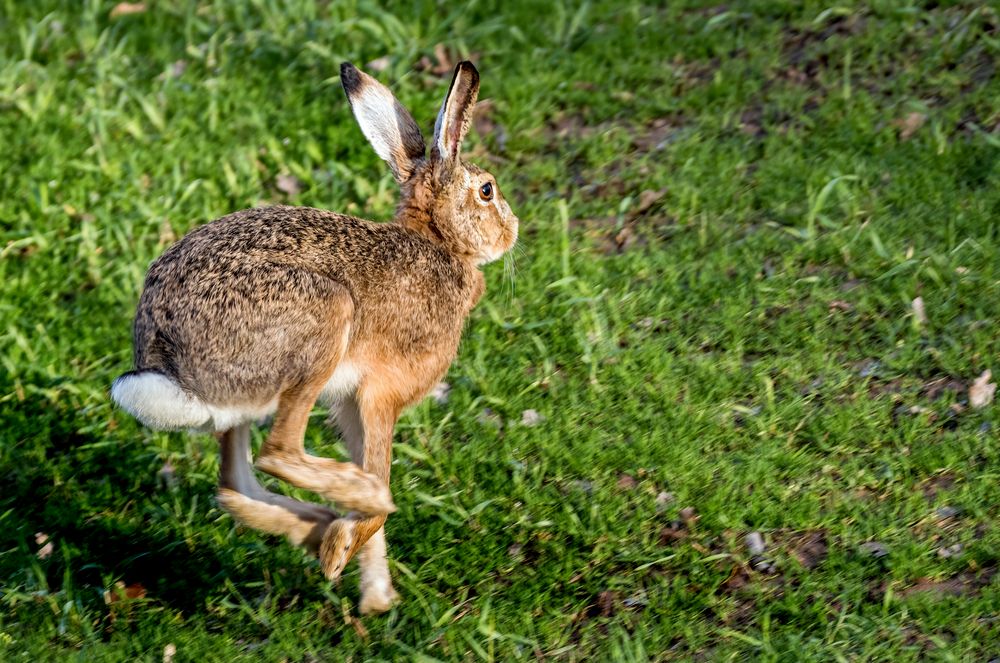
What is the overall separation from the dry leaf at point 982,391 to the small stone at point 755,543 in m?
1.17

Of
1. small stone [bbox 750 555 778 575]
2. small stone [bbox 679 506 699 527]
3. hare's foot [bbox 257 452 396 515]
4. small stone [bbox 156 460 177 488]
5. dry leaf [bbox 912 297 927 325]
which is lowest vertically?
small stone [bbox 750 555 778 575]

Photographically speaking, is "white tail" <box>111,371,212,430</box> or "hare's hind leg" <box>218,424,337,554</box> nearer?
"white tail" <box>111,371,212,430</box>

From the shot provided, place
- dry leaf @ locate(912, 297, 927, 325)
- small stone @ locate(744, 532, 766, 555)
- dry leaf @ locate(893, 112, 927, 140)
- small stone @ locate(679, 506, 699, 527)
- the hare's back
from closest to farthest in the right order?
the hare's back, small stone @ locate(744, 532, 766, 555), small stone @ locate(679, 506, 699, 527), dry leaf @ locate(912, 297, 927, 325), dry leaf @ locate(893, 112, 927, 140)

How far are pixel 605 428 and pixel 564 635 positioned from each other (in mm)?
1139

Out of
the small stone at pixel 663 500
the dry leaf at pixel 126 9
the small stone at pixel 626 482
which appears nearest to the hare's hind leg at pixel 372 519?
the small stone at pixel 626 482

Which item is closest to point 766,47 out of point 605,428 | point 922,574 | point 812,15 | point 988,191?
point 812,15

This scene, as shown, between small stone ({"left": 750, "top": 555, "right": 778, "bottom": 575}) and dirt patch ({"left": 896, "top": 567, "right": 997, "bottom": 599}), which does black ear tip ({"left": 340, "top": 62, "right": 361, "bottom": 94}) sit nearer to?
small stone ({"left": 750, "top": 555, "right": 778, "bottom": 575})

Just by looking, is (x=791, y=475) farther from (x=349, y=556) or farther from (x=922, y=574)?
(x=349, y=556)

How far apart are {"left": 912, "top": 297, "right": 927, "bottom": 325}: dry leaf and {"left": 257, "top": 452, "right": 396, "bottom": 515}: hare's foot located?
2672 millimetres

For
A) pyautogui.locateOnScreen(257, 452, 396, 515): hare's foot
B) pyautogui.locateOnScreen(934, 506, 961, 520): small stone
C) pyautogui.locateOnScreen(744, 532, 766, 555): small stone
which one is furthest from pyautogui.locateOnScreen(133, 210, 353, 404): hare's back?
pyautogui.locateOnScreen(934, 506, 961, 520): small stone

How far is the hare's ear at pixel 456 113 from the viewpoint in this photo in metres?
5.46

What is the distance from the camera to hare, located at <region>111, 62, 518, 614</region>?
187 inches

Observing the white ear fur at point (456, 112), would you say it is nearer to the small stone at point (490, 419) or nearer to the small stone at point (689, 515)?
the small stone at point (490, 419)

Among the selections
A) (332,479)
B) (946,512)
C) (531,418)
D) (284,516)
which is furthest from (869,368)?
(284,516)
